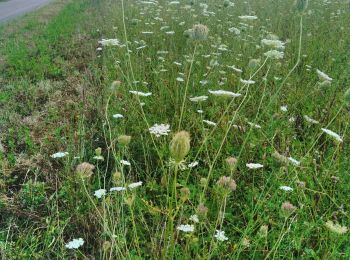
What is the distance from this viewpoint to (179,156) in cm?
118

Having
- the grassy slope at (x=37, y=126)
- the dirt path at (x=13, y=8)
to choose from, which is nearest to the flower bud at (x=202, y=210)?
the grassy slope at (x=37, y=126)

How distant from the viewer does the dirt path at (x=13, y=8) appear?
1118 centimetres

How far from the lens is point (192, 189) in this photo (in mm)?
2156

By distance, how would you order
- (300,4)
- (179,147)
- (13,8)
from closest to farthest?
(179,147)
(300,4)
(13,8)

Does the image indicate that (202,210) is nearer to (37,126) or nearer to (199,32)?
(199,32)

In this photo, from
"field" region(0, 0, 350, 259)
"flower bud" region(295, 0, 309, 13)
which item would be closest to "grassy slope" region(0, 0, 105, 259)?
"field" region(0, 0, 350, 259)

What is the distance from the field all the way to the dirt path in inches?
255

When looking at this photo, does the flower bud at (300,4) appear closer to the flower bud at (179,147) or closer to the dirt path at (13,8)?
the flower bud at (179,147)

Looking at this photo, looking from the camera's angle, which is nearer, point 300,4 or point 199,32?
point 199,32

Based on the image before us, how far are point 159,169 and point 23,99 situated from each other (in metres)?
1.90

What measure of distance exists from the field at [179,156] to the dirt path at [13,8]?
6.49 meters

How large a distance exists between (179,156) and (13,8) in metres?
13.3

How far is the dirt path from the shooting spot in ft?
36.7

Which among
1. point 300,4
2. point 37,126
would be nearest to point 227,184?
point 300,4
